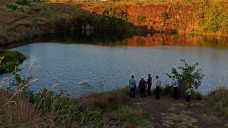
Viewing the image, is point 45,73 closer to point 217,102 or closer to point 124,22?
point 217,102

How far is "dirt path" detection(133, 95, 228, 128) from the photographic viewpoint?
12891mm

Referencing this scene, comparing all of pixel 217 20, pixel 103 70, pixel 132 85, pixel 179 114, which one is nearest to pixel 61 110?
pixel 179 114

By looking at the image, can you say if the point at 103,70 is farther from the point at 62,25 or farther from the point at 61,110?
the point at 62,25

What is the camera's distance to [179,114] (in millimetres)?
14516

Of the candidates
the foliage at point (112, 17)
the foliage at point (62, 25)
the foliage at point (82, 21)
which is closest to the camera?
the foliage at point (62, 25)

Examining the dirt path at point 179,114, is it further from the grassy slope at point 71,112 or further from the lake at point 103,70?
the lake at point 103,70

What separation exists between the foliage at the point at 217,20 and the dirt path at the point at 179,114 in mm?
77171

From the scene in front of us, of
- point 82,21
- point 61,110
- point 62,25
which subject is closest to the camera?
point 61,110

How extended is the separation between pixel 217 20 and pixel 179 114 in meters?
81.8

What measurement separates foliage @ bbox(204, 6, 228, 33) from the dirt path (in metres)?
77.2

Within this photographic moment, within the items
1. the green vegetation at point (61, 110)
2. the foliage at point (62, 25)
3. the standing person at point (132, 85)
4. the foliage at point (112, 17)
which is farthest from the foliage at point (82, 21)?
the standing person at point (132, 85)

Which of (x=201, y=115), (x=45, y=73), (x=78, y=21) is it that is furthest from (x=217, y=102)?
(x=78, y=21)

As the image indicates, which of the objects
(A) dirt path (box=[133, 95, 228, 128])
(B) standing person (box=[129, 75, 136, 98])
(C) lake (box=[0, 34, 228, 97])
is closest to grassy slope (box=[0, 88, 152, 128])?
(B) standing person (box=[129, 75, 136, 98])

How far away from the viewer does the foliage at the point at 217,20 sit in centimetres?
8430
